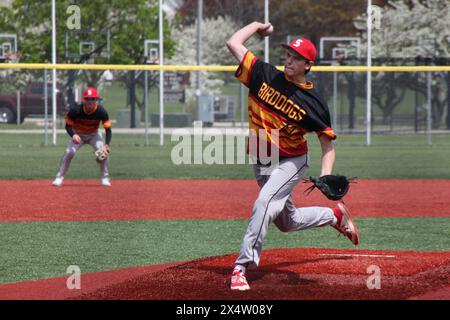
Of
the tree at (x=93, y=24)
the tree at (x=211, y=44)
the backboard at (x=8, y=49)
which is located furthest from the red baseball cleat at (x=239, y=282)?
the tree at (x=211, y=44)

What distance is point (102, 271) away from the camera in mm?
7656

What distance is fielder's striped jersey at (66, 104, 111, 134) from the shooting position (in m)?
15.0

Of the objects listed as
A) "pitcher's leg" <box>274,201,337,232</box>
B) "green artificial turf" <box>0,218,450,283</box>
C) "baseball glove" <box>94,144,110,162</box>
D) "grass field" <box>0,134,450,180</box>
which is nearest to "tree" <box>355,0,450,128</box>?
"grass field" <box>0,134,450,180</box>

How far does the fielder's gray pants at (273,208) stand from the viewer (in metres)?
6.71

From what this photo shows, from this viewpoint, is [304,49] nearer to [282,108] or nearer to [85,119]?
[282,108]

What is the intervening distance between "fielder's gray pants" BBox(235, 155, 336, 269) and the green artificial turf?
155 cm

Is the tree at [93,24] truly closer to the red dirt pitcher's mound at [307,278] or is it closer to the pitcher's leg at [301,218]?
the red dirt pitcher's mound at [307,278]

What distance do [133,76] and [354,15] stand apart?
78.0 feet

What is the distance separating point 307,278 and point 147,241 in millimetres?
2971

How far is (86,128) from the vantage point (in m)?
15.2

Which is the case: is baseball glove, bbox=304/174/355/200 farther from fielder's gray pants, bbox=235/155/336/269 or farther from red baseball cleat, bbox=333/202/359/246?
red baseball cleat, bbox=333/202/359/246

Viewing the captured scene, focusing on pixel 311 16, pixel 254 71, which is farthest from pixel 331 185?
pixel 311 16

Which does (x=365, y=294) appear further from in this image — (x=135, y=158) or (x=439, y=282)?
(x=135, y=158)

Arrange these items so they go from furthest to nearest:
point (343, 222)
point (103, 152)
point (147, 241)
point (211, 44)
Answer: point (211, 44) → point (103, 152) → point (147, 241) → point (343, 222)
